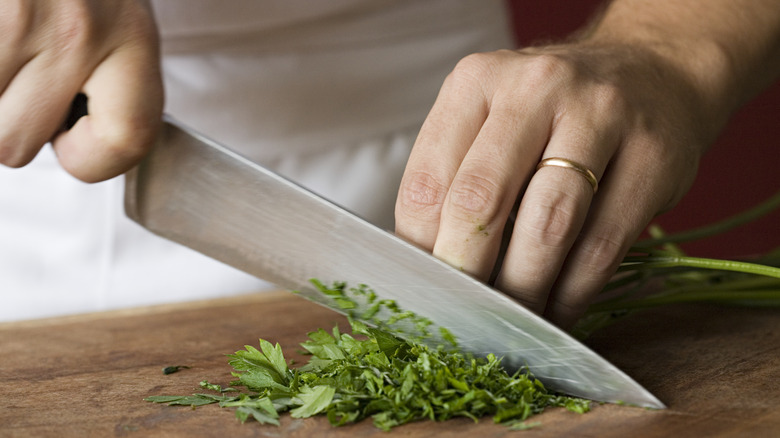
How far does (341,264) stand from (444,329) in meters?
0.16

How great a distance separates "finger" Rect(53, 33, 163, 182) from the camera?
2.87 feet

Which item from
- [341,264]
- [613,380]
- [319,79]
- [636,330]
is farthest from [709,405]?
[319,79]

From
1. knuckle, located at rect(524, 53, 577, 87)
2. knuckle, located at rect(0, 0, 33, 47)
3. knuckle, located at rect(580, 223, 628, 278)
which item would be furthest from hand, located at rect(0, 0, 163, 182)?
knuckle, located at rect(580, 223, 628, 278)

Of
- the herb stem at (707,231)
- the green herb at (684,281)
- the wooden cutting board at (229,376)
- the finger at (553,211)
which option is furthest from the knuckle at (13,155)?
the herb stem at (707,231)

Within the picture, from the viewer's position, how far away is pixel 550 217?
2.71 ft

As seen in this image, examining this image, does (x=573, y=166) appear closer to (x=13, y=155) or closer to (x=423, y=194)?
(x=423, y=194)

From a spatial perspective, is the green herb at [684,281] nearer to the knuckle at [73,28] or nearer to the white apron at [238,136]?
the white apron at [238,136]

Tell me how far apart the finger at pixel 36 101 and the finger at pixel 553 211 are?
0.55 m

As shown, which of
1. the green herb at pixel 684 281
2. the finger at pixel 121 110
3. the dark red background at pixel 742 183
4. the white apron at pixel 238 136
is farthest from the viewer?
the dark red background at pixel 742 183

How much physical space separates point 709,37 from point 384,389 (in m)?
0.73

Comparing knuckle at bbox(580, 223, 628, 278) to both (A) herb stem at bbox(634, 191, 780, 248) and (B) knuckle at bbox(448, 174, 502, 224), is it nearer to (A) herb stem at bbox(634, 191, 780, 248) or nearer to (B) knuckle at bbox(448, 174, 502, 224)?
(B) knuckle at bbox(448, 174, 502, 224)

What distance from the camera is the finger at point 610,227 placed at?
2.93ft

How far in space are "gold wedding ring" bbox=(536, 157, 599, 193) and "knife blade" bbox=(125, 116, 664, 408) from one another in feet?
0.53

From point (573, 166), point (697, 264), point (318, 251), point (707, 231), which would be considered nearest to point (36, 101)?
point (318, 251)
